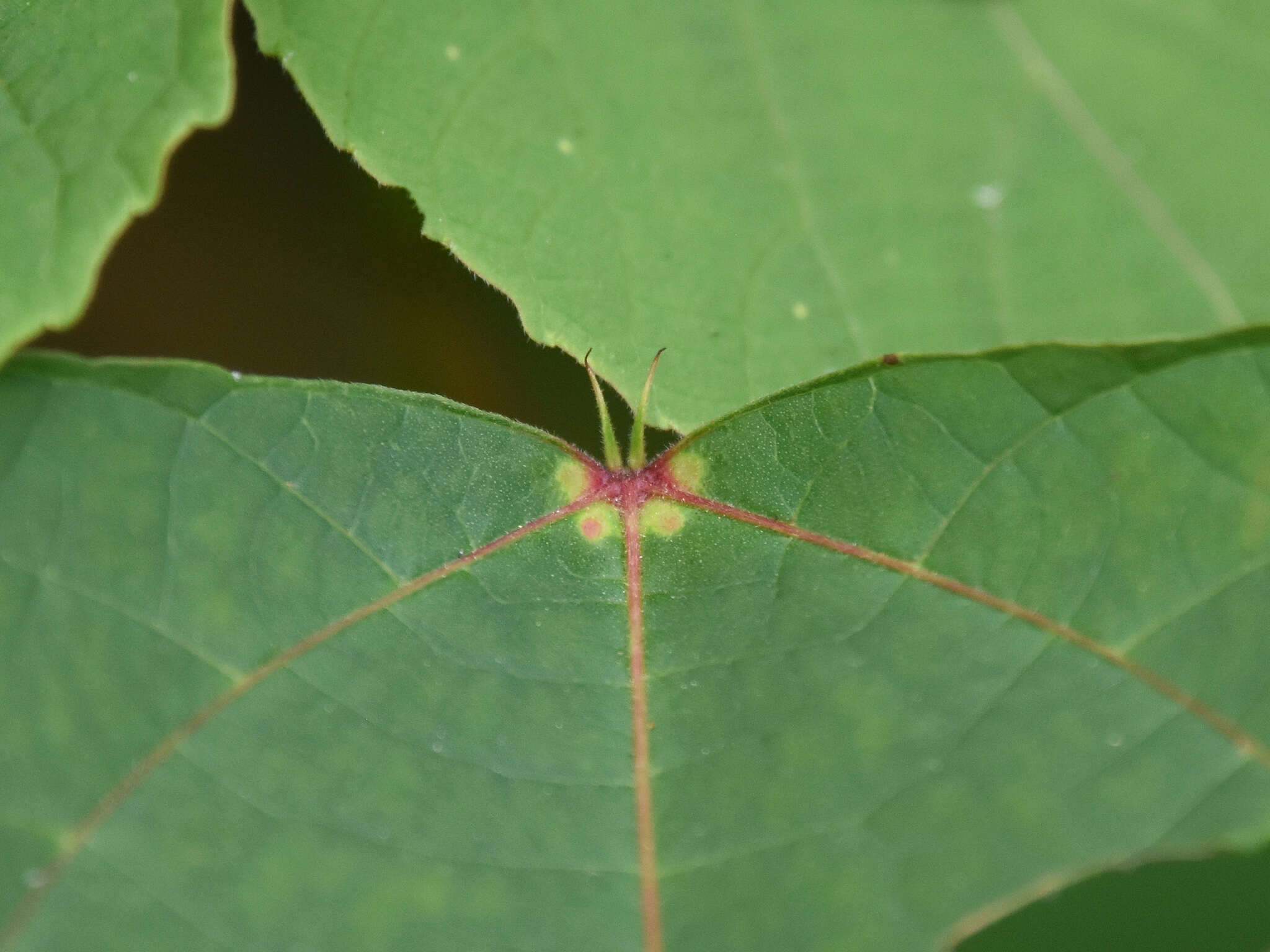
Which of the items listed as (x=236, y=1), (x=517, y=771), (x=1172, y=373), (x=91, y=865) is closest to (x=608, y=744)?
(x=517, y=771)

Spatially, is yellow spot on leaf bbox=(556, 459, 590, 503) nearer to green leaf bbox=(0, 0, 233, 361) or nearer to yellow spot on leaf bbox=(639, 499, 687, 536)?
yellow spot on leaf bbox=(639, 499, 687, 536)

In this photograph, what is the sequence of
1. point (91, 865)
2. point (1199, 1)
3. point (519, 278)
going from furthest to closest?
point (1199, 1)
point (519, 278)
point (91, 865)

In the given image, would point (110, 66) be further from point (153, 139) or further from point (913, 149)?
point (913, 149)

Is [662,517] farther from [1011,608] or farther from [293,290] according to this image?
[293,290]

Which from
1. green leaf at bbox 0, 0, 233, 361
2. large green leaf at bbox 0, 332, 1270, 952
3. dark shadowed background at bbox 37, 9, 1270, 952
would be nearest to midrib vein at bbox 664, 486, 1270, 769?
large green leaf at bbox 0, 332, 1270, 952

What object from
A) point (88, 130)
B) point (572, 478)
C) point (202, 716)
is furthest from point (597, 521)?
point (88, 130)

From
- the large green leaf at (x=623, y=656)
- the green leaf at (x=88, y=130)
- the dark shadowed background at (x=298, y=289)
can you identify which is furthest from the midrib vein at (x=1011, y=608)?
the green leaf at (x=88, y=130)
